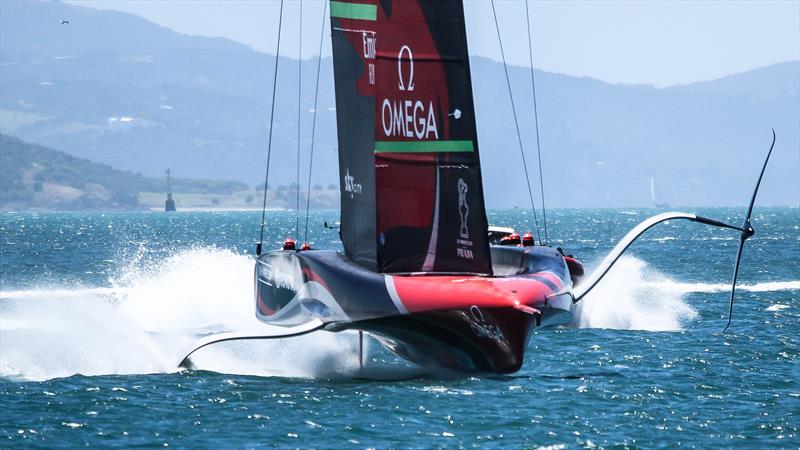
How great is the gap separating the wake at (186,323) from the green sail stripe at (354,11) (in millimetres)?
5908

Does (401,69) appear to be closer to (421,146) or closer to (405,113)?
(405,113)

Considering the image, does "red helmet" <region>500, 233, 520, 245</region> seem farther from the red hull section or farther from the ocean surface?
the red hull section

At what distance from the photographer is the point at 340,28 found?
2366cm

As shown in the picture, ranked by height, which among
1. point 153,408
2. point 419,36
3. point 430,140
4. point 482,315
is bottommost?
point 153,408

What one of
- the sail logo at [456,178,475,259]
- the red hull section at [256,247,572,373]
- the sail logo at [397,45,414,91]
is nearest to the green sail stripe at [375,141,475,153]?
the sail logo at [456,178,475,259]

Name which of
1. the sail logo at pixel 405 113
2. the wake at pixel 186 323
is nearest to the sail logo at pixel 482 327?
the sail logo at pixel 405 113

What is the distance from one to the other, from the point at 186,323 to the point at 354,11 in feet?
40.7

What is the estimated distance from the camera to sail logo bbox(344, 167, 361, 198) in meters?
23.8

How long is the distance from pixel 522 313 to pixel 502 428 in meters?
2.38

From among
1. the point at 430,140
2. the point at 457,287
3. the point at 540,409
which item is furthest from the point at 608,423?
the point at 430,140

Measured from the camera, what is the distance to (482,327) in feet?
68.7

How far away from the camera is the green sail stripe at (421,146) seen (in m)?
22.3

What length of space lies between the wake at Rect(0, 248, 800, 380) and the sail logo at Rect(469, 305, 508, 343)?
3.51 m

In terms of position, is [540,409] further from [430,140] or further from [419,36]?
[419,36]
